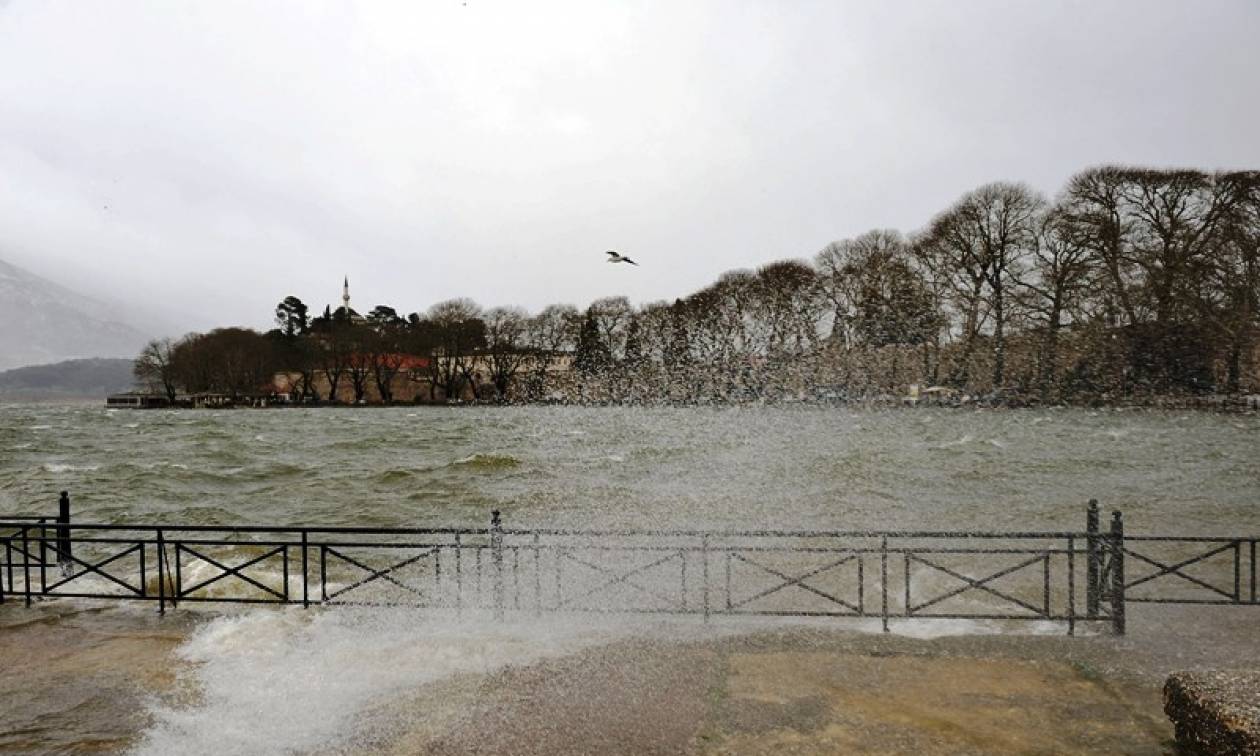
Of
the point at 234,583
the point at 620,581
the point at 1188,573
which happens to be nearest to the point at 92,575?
the point at 234,583

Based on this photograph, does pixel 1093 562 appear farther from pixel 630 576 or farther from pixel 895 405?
pixel 895 405

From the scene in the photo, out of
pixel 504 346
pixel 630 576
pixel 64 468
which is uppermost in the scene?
pixel 504 346

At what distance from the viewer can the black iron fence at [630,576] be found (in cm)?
983

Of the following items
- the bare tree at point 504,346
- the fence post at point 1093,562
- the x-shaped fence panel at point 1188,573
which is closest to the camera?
the fence post at point 1093,562

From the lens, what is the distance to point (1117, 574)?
8969 millimetres

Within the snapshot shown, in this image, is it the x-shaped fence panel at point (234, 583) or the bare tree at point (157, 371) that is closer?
the x-shaped fence panel at point (234, 583)

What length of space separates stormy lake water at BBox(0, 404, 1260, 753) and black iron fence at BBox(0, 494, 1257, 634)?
79 centimetres

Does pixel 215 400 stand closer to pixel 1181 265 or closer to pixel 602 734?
pixel 1181 265

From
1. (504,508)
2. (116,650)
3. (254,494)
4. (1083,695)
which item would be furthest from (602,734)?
(254,494)

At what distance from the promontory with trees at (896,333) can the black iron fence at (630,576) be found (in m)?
48.2

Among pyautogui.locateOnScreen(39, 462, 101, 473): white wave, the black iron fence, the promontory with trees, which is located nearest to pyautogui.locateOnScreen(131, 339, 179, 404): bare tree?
the promontory with trees

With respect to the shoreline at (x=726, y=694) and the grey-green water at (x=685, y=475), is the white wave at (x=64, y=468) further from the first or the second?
the shoreline at (x=726, y=694)

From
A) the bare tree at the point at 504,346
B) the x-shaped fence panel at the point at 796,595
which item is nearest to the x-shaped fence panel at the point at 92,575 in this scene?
the x-shaped fence panel at the point at 796,595

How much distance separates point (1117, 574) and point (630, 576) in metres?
6.40
